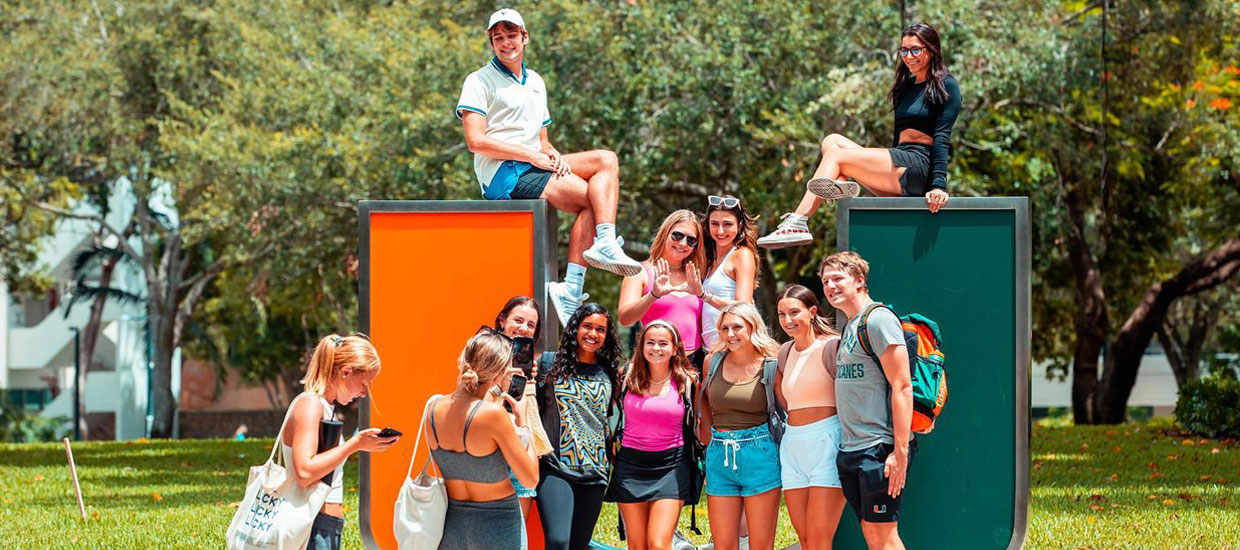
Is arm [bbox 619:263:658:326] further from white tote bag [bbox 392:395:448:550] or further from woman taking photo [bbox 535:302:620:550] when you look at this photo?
white tote bag [bbox 392:395:448:550]

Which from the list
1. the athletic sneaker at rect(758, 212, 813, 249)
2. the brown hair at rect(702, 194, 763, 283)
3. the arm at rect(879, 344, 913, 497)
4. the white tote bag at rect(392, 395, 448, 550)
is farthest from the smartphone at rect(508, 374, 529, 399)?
the arm at rect(879, 344, 913, 497)

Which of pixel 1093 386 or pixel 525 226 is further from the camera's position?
pixel 1093 386

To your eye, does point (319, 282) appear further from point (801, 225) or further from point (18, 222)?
point (801, 225)

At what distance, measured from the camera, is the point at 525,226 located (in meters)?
→ 6.93

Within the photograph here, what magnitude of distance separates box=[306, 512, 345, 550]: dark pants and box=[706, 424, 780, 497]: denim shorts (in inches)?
67.2

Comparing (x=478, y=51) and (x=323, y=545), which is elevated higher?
(x=478, y=51)

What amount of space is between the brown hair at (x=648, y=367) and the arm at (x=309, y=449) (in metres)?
1.41

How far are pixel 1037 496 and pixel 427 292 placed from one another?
5.95 metres

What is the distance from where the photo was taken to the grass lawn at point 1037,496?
9.23m

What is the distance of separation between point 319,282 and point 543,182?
61.4 feet

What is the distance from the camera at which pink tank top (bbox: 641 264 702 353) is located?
6.84 m

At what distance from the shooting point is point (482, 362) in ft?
17.2

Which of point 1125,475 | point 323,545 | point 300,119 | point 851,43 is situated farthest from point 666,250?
point 300,119

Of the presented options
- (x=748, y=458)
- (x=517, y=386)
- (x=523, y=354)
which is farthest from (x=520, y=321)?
(x=748, y=458)
